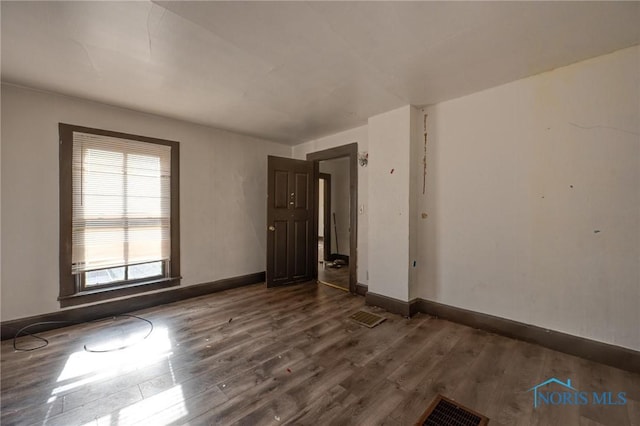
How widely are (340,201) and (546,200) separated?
14.5ft

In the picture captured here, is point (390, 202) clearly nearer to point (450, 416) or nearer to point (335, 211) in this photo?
point (450, 416)

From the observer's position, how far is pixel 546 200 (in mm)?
2326

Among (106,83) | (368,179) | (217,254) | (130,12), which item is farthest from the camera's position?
(217,254)

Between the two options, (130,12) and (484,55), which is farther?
(484,55)

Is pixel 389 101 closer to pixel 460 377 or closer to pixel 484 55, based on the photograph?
pixel 484 55

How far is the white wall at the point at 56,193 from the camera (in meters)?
2.52

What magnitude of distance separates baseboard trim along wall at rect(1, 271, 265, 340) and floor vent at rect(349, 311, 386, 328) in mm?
2072

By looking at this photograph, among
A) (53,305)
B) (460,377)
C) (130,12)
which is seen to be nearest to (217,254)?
(53,305)

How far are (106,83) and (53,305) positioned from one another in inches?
93.1

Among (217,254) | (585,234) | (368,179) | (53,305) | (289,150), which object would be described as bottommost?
(53,305)

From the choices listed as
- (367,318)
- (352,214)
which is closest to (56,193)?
(352,214)

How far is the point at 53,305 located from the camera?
A: 8.92 ft

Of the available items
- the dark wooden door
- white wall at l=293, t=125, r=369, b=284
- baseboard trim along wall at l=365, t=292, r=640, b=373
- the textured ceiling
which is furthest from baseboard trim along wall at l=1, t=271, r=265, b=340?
the textured ceiling

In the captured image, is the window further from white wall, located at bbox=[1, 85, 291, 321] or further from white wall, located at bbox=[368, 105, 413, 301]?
white wall, located at bbox=[368, 105, 413, 301]
